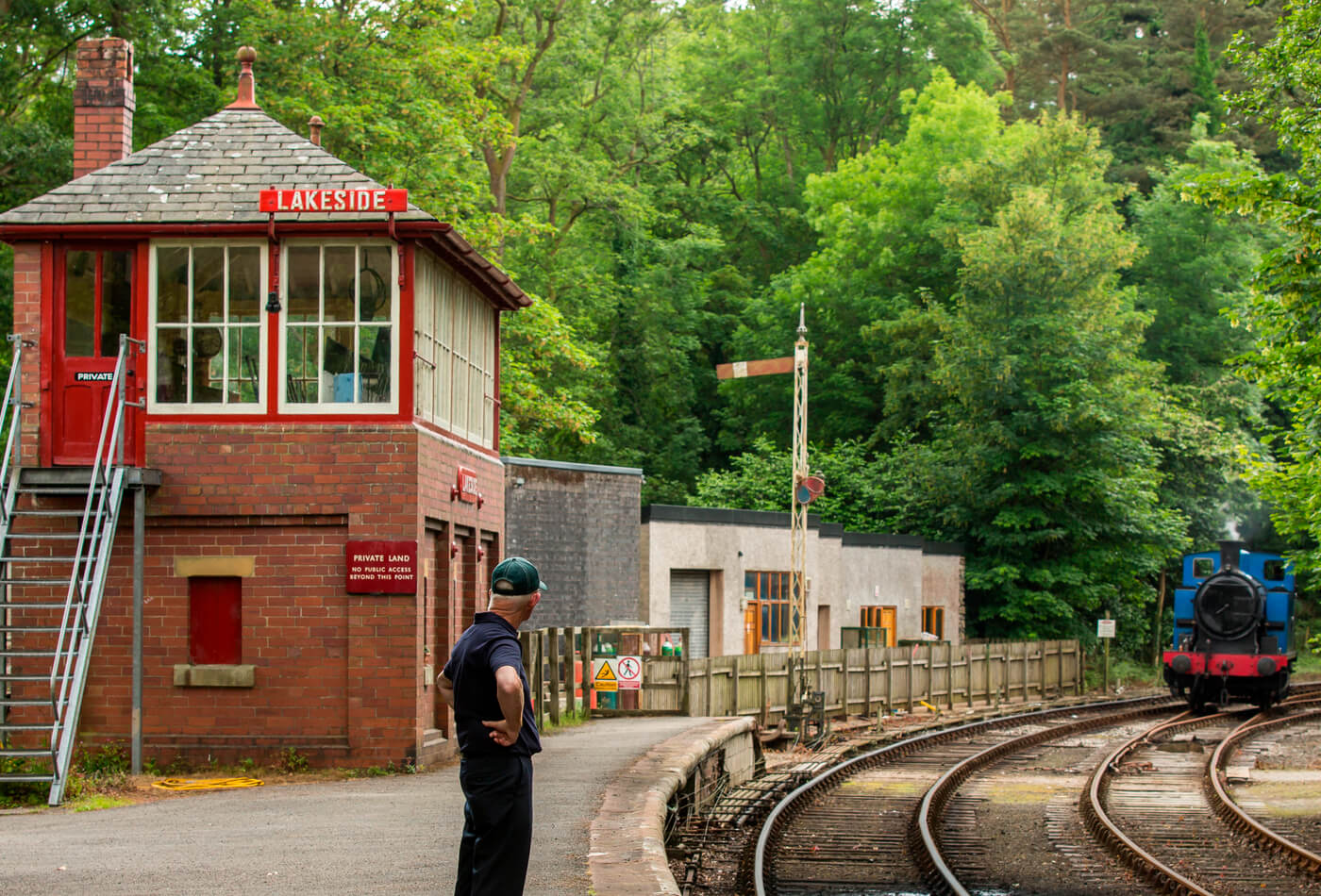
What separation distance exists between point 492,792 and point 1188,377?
48067 mm

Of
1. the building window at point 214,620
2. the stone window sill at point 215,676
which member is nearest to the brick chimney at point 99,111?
the building window at point 214,620

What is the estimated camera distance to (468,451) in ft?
56.0

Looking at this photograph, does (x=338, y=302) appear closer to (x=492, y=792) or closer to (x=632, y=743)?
(x=632, y=743)

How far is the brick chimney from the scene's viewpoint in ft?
52.6

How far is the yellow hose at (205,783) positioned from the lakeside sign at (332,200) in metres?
5.15

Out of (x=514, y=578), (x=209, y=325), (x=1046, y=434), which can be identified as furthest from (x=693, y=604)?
(x=514, y=578)

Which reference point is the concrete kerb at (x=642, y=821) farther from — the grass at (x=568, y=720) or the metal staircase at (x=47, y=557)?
the metal staircase at (x=47, y=557)

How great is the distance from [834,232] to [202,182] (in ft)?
130

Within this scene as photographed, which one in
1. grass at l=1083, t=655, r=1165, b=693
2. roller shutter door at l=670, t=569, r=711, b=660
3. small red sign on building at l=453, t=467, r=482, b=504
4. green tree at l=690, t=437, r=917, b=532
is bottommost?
grass at l=1083, t=655, r=1165, b=693

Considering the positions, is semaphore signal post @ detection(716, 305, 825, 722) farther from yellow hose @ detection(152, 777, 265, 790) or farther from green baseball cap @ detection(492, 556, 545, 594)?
green baseball cap @ detection(492, 556, 545, 594)

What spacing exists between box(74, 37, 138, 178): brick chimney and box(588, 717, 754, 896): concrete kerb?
8315 mm

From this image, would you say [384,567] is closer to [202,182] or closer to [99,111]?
[202,182]

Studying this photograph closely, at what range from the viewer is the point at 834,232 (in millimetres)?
52969

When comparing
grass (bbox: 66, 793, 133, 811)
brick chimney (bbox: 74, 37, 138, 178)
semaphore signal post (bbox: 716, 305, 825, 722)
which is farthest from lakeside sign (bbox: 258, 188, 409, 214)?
semaphore signal post (bbox: 716, 305, 825, 722)
